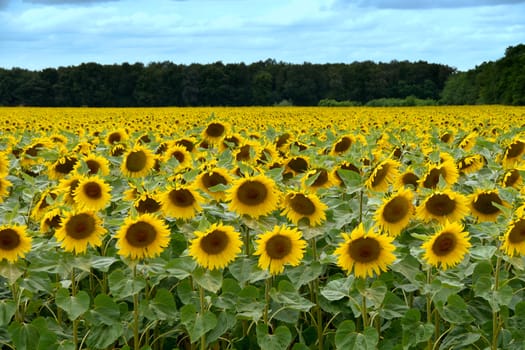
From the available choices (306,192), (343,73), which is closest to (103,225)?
(306,192)

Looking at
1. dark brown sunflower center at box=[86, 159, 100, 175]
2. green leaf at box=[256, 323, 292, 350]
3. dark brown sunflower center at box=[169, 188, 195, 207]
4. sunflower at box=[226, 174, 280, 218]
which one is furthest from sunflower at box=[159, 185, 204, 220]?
dark brown sunflower center at box=[86, 159, 100, 175]

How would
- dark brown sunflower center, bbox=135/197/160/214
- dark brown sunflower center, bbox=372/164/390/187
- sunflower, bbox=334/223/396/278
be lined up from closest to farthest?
sunflower, bbox=334/223/396/278, dark brown sunflower center, bbox=135/197/160/214, dark brown sunflower center, bbox=372/164/390/187

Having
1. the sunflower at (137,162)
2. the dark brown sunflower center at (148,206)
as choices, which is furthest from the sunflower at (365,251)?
the sunflower at (137,162)

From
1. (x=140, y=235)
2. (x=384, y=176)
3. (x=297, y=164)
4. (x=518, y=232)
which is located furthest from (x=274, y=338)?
(x=297, y=164)

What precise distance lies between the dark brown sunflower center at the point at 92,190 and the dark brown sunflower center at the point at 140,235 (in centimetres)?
91

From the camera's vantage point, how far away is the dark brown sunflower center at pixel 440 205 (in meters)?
4.20

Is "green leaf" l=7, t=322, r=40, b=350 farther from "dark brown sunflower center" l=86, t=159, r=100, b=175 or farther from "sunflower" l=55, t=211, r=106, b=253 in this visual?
"dark brown sunflower center" l=86, t=159, r=100, b=175

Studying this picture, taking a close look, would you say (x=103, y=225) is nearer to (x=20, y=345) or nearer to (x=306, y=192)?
(x=20, y=345)

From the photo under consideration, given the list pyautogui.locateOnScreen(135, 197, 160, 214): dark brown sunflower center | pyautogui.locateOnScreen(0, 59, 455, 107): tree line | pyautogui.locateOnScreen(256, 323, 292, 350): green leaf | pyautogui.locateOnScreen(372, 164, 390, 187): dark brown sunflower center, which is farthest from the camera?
pyautogui.locateOnScreen(0, 59, 455, 107): tree line

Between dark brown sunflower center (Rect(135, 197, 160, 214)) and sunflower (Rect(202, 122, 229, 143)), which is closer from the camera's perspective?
dark brown sunflower center (Rect(135, 197, 160, 214))

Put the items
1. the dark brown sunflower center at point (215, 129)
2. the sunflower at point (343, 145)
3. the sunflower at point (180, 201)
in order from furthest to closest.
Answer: the dark brown sunflower center at point (215, 129) → the sunflower at point (343, 145) → the sunflower at point (180, 201)

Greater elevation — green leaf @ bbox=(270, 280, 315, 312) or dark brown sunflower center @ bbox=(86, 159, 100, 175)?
dark brown sunflower center @ bbox=(86, 159, 100, 175)

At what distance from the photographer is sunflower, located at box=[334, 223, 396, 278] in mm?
3641

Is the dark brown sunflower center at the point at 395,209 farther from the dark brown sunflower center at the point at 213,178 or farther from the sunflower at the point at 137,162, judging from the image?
the sunflower at the point at 137,162
